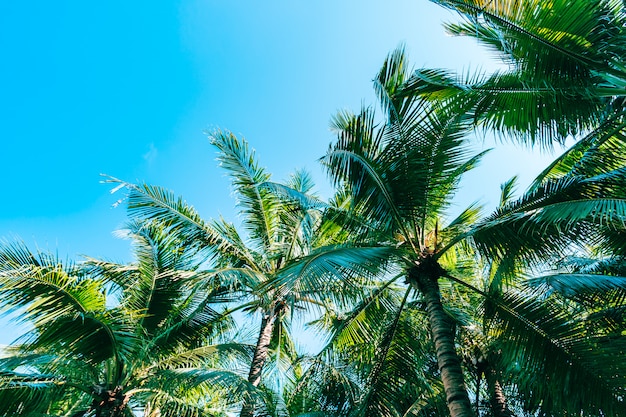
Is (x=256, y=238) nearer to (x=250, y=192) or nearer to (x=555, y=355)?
(x=250, y=192)

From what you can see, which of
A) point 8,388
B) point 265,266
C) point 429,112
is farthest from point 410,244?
point 8,388

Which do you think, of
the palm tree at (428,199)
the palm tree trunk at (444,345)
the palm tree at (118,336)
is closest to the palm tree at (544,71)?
the palm tree at (428,199)

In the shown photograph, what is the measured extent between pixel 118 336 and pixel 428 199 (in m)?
5.23

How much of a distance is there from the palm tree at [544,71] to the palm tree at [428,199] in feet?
1.32

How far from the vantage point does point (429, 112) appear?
19.5 feet

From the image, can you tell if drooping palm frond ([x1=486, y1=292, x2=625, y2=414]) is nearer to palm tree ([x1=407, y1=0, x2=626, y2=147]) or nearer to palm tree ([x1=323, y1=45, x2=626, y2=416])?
palm tree ([x1=323, y1=45, x2=626, y2=416])

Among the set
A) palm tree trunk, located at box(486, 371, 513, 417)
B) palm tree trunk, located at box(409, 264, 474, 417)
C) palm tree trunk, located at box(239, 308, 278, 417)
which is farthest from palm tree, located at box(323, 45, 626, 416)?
palm tree trunk, located at box(486, 371, 513, 417)

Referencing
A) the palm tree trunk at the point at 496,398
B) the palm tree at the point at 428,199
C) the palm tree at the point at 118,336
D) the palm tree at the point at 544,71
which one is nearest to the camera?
the palm tree at the point at 544,71

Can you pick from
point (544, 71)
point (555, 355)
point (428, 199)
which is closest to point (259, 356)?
point (428, 199)

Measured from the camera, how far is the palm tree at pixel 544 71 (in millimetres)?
4754

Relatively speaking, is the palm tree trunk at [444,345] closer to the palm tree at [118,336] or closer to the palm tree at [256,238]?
the palm tree at [256,238]

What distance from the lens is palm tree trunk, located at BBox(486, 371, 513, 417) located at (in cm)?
863

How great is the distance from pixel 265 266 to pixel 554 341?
565cm

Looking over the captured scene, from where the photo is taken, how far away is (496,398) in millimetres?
8797
